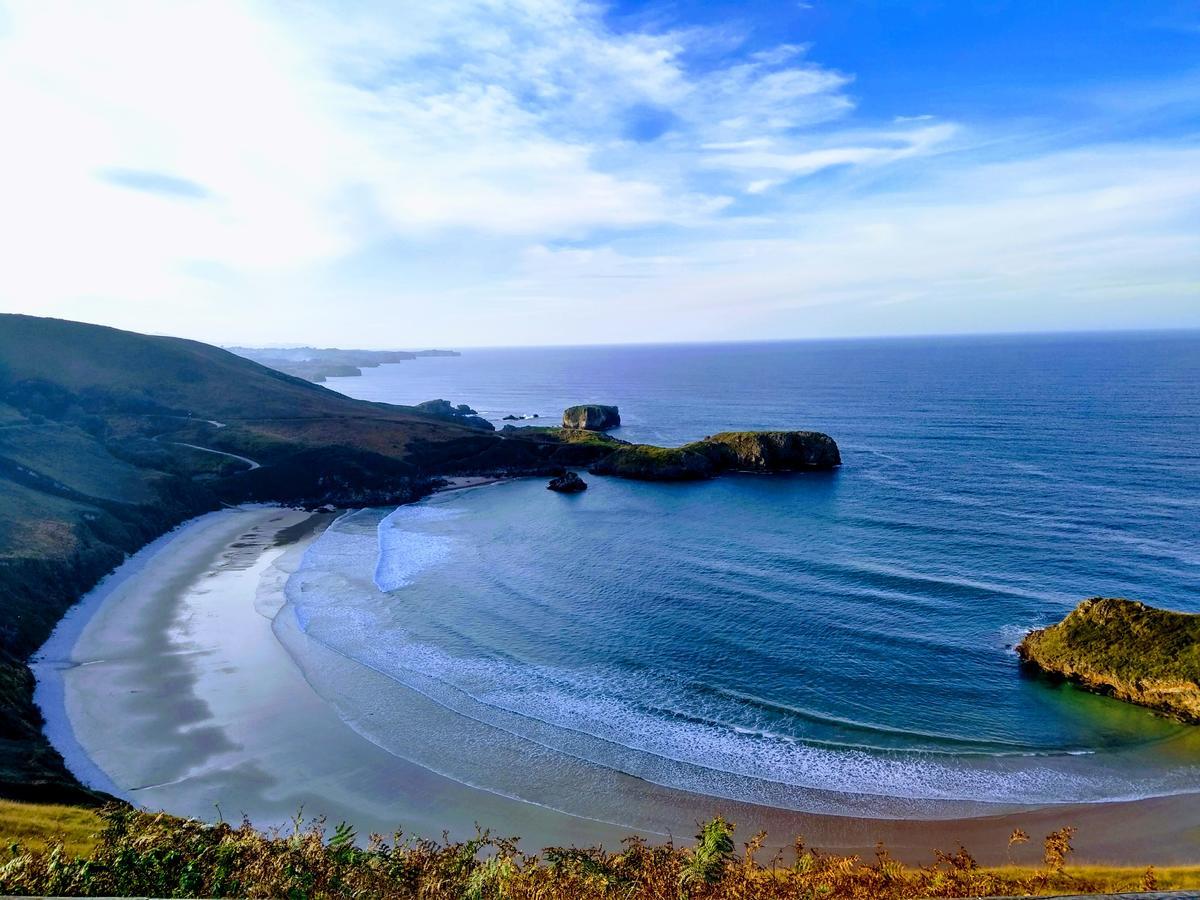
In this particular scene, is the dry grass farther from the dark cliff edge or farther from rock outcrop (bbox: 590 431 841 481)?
rock outcrop (bbox: 590 431 841 481)

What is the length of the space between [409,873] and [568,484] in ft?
252

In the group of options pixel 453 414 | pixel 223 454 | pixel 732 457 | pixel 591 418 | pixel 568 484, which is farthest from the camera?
pixel 453 414

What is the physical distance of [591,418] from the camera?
137875mm

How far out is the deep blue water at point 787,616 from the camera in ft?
105

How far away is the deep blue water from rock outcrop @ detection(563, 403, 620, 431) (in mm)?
43267

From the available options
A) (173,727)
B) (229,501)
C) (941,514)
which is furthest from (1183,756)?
(229,501)

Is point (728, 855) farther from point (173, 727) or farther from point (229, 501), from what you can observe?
point (229, 501)

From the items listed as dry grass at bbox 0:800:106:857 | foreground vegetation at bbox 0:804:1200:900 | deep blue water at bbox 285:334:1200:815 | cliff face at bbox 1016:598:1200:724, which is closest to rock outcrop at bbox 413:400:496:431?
deep blue water at bbox 285:334:1200:815

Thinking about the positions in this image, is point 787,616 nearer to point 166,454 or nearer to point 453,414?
point 166,454

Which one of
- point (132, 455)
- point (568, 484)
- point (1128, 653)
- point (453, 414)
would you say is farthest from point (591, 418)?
point (1128, 653)

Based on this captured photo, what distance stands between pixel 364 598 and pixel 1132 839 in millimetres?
48963

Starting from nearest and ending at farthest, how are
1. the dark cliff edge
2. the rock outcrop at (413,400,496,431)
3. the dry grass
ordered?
the dry grass
the dark cliff edge
the rock outcrop at (413,400,496,431)

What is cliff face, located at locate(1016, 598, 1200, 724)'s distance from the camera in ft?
114

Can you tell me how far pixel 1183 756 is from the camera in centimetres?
3144
